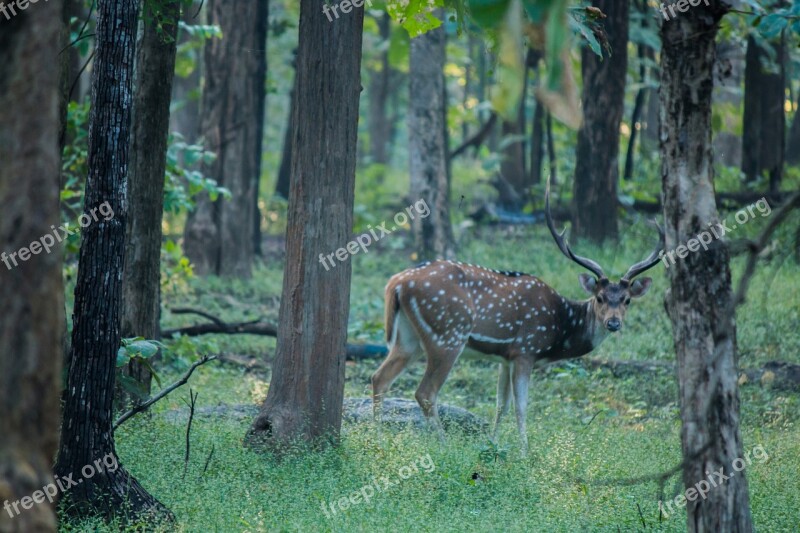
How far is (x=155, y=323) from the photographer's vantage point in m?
8.90

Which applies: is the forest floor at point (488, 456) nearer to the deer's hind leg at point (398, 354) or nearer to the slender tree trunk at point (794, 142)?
the deer's hind leg at point (398, 354)

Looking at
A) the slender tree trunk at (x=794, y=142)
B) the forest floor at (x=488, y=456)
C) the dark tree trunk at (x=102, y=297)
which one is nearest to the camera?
the dark tree trunk at (x=102, y=297)

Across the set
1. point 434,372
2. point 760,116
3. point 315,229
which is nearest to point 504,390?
point 434,372

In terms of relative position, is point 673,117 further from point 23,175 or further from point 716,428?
point 23,175

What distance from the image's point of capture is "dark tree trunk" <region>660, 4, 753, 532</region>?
16.5 ft

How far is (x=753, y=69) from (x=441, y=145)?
5265 mm

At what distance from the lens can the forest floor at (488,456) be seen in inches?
257

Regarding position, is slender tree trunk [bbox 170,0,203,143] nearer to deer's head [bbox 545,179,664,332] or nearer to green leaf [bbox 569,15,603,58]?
deer's head [bbox 545,179,664,332]

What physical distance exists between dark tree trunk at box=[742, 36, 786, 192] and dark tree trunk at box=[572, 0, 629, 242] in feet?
8.18

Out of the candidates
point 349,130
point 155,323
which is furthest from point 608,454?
point 155,323

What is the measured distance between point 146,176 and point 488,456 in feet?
11.6

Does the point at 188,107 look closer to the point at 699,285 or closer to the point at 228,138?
the point at 228,138

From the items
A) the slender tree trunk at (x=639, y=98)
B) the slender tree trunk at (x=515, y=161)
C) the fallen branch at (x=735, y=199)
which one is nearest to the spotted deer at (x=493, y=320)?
the fallen branch at (x=735, y=199)

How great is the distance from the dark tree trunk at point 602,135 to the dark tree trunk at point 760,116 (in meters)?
2.49
